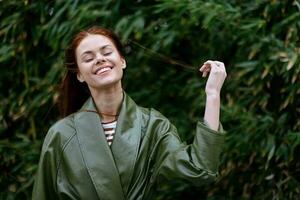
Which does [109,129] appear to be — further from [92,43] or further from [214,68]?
[214,68]

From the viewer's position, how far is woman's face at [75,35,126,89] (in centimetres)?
238

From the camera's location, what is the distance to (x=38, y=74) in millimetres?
4152

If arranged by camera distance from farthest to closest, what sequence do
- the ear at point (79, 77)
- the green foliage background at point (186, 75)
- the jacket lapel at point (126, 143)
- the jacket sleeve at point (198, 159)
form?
1. the green foliage background at point (186, 75)
2. the ear at point (79, 77)
3. the jacket lapel at point (126, 143)
4. the jacket sleeve at point (198, 159)

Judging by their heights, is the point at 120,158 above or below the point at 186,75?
below

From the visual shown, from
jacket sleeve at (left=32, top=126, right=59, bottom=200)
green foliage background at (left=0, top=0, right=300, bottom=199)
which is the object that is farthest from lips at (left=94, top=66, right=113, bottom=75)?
green foliage background at (left=0, top=0, right=300, bottom=199)

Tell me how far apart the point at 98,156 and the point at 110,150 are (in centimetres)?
5

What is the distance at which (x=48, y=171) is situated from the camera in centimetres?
244

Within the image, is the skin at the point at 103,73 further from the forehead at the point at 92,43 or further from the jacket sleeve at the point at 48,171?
the jacket sleeve at the point at 48,171

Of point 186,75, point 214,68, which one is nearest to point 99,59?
point 214,68

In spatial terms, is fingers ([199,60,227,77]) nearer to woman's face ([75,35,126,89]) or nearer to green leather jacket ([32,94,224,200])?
green leather jacket ([32,94,224,200])

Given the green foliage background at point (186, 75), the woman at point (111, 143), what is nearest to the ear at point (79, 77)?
the woman at point (111, 143)

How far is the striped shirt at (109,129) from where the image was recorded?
2.42 meters

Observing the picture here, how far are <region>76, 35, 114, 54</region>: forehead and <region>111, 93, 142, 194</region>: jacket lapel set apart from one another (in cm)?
24

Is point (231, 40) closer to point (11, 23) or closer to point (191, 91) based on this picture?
point (191, 91)
